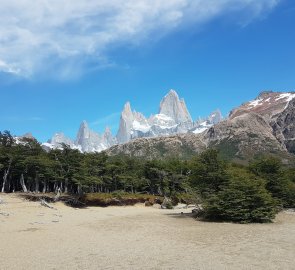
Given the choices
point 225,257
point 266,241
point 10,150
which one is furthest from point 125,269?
point 10,150

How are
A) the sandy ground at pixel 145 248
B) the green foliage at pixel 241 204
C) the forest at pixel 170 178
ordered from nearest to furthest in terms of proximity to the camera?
the sandy ground at pixel 145 248
the green foliage at pixel 241 204
the forest at pixel 170 178

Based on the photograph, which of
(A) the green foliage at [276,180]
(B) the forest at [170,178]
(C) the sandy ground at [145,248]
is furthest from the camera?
(A) the green foliage at [276,180]

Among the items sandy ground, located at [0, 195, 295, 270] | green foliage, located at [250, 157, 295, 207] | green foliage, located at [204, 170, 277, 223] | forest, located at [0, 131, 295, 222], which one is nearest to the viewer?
sandy ground, located at [0, 195, 295, 270]

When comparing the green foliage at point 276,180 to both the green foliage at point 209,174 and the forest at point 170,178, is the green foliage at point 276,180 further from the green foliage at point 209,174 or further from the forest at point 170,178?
the green foliage at point 209,174

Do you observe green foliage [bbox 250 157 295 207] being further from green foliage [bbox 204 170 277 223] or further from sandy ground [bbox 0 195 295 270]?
sandy ground [bbox 0 195 295 270]

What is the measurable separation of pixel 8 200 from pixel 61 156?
23.2 meters

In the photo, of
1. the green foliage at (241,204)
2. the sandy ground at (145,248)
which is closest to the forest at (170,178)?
the green foliage at (241,204)

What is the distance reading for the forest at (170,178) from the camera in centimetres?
3538

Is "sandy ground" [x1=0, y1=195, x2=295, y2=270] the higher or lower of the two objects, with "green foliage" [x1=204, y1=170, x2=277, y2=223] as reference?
lower

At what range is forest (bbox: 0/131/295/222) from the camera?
116 ft

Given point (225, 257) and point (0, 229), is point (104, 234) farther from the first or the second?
point (225, 257)

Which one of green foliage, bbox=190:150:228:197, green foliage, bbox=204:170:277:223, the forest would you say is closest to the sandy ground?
green foliage, bbox=204:170:277:223

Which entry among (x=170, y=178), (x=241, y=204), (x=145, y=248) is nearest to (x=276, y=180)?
(x=241, y=204)

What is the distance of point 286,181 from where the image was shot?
51344 mm
